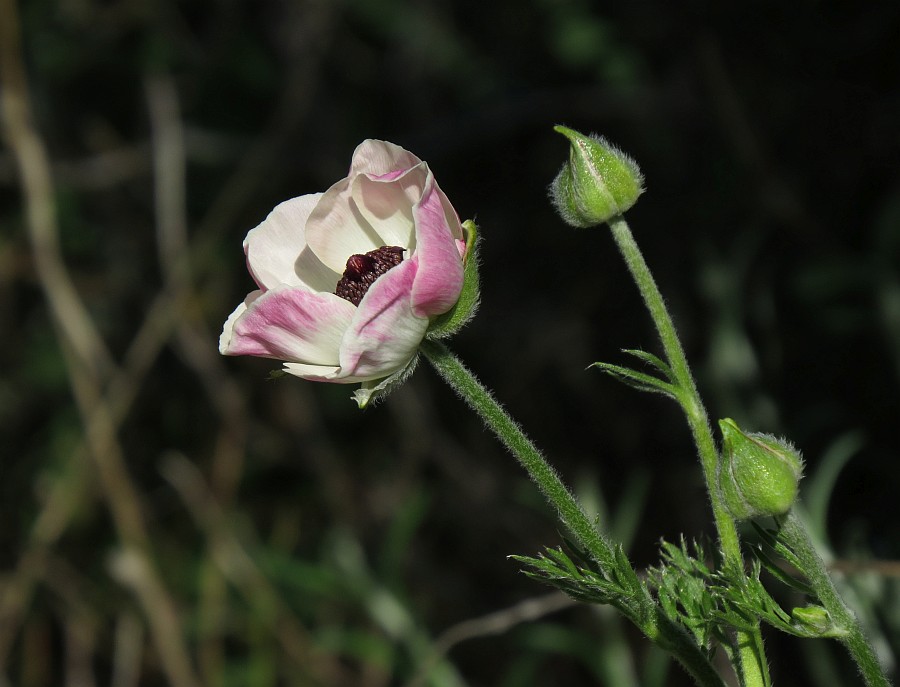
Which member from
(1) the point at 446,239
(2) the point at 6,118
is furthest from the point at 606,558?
(2) the point at 6,118

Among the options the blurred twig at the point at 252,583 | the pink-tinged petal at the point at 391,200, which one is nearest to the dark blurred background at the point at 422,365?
the blurred twig at the point at 252,583

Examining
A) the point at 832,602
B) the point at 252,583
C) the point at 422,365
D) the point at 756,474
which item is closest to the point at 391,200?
the point at 756,474

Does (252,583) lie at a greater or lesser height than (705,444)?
lesser

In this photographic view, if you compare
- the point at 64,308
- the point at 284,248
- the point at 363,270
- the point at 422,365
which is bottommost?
the point at 422,365

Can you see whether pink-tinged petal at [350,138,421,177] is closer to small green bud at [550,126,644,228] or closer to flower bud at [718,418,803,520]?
small green bud at [550,126,644,228]

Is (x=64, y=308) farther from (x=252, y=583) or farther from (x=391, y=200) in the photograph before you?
(x=391, y=200)

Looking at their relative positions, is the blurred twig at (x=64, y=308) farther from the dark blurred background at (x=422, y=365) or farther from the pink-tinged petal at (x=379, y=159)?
the pink-tinged petal at (x=379, y=159)
